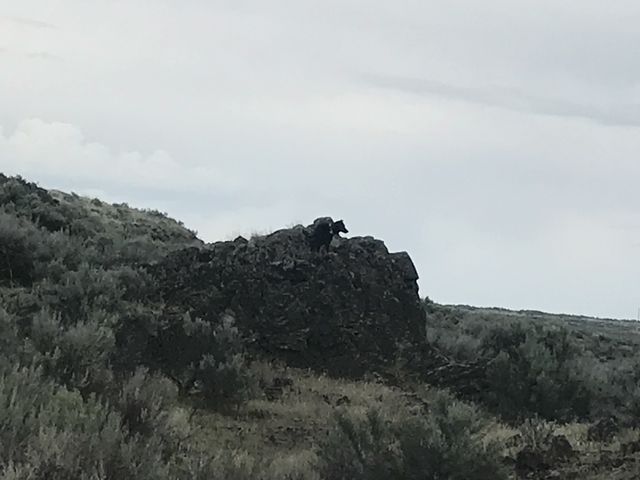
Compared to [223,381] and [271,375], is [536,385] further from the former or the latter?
[223,381]

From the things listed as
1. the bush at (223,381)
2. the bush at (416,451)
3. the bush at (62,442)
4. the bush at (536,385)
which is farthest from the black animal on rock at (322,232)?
the bush at (62,442)

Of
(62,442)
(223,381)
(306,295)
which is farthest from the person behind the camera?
(306,295)

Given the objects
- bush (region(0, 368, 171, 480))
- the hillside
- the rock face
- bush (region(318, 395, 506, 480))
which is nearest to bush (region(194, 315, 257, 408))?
the hillside

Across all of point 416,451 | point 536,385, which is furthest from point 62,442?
point 536,385

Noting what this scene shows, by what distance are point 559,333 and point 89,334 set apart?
11444mm

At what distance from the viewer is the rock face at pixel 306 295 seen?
1719 centimetres

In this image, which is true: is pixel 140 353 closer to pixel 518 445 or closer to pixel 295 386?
pixel 295 386

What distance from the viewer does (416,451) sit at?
7594 millimetres

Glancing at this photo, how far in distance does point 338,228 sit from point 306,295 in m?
2.32

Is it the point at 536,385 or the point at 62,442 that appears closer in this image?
the point at 62,442

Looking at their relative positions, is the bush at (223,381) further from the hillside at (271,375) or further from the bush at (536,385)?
the bush at (536,385)

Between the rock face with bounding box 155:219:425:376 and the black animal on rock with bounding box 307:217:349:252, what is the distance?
0.14 metres

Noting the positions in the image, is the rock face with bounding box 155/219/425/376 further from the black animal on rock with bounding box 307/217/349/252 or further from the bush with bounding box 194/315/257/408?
the bush with bounding box 194/315/257/408

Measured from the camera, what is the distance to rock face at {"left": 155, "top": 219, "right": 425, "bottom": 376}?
1719 centimetres
